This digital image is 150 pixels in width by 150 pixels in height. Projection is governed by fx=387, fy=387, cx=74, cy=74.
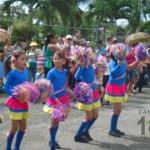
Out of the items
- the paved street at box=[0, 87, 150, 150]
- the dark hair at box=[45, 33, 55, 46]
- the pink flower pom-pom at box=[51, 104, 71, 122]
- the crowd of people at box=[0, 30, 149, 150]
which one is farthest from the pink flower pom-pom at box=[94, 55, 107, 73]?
the dark hair at box=[45, 33, 55, 46]

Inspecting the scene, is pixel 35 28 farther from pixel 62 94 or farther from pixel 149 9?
pixel 62 94

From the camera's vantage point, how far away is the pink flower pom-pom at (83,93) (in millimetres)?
5980

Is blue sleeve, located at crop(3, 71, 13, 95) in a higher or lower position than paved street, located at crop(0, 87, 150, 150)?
A: higher

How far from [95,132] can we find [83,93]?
139 cm

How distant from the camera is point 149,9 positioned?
109 ft

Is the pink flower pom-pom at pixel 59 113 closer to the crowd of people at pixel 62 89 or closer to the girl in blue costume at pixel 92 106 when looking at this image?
the crowd of people at pixel 62 89

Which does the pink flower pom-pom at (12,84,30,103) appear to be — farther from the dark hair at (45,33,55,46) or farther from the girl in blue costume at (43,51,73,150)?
the dark hair at (45,33,55,46)

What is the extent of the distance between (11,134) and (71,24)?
97.0 feet

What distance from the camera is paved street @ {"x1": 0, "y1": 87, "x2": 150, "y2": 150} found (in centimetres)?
616

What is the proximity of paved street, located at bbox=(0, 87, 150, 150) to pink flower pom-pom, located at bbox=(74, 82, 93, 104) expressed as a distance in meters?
0.75

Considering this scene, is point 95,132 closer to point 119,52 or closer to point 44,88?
point 119,52

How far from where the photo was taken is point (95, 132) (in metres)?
7.11

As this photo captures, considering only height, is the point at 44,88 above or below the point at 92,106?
above

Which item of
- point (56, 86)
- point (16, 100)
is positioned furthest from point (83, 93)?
point (16, 100)
